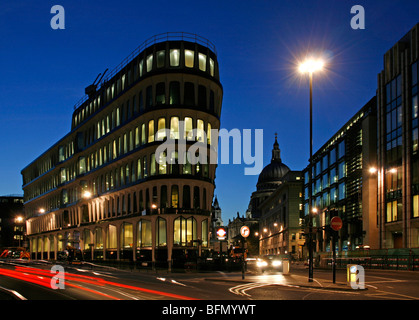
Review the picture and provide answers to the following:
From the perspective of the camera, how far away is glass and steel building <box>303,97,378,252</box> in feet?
223

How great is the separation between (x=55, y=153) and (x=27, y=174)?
27992mm

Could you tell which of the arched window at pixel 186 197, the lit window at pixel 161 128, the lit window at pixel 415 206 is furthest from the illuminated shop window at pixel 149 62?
the lit window at pixel 415 206

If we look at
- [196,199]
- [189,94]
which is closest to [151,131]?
[189,94]

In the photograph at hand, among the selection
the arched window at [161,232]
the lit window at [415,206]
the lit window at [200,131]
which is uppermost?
the lit window at [200,131]

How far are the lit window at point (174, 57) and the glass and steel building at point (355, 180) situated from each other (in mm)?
26167

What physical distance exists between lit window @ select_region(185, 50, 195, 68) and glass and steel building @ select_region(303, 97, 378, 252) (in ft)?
81.8

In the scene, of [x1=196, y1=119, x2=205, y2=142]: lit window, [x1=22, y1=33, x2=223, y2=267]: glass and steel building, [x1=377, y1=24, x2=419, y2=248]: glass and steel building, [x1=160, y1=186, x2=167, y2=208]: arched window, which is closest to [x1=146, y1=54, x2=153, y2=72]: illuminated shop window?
[x1=22, y1=33, x2=223, y2=267]: glass and steel building

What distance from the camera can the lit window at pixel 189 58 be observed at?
56.8 m

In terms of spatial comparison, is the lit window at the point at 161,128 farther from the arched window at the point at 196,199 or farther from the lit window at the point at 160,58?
the arched window at the point at 196,199

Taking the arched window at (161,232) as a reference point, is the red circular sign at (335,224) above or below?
above

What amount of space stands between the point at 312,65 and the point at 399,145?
122ft

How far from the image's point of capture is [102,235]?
7019 centimetres
